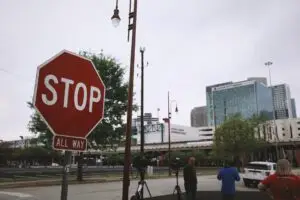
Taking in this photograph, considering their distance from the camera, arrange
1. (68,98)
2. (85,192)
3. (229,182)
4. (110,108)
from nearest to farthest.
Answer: (68,98), (229,182), (85,192), (110,108)

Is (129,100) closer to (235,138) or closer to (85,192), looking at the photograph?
(85,192)

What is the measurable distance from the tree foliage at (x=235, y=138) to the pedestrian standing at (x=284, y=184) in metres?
49.4

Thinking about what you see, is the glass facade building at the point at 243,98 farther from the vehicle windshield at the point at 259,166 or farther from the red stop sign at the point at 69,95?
the red stop sign at the point at 69,95

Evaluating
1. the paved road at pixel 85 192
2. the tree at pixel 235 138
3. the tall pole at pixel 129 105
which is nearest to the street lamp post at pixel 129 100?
the tall pole at pixel 129 105

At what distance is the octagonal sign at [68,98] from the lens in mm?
2783

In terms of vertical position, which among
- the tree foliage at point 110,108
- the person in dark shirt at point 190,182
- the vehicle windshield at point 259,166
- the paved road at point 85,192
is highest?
the tree foliage at point 110,108

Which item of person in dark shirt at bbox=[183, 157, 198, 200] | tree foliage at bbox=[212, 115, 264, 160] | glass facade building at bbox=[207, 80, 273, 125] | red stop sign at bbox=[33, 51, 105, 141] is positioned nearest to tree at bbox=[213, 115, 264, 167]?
tree foliage at bbox=[212, 115, 264, 160]

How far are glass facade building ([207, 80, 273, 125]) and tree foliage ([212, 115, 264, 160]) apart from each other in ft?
361

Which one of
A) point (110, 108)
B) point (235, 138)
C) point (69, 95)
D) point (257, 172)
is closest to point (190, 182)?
point (69, 95)

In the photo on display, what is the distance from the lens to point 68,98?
9.67 feet

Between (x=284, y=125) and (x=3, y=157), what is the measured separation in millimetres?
107339

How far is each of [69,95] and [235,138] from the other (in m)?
51.9

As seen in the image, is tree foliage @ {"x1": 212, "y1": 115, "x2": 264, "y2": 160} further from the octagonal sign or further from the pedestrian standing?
the octagonal sign

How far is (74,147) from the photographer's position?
116 inches
